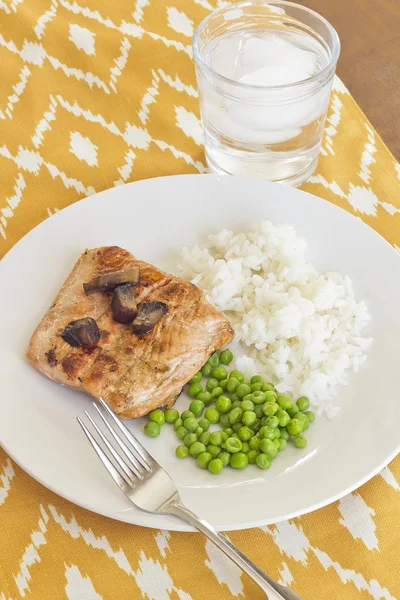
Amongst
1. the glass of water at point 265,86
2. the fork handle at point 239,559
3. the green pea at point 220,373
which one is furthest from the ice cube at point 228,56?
the fork handle at point 239,559

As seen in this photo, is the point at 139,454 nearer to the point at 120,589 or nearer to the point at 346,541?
the point at 120,589

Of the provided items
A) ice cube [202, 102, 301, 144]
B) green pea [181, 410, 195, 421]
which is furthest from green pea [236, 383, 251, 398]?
ice cube [202, 102, 301, 144]

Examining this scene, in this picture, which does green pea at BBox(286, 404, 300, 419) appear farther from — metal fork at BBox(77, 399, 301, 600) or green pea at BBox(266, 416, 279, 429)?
metal fork at BBox(77, 399, 301, 600)

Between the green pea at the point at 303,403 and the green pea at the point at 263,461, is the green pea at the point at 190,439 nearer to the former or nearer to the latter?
the green pea at the point at 263,461

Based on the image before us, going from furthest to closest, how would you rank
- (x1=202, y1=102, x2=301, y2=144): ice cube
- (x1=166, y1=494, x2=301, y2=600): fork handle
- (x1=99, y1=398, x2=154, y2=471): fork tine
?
(x1=202, y1=102, x2=301, y2=144): ice cube → (x1=99, y1=398, x2=154, y2=471): fork tine → (x1=166, y1=494, x2=301, y2=600): fork handle

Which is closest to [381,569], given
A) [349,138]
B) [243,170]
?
[243,170]


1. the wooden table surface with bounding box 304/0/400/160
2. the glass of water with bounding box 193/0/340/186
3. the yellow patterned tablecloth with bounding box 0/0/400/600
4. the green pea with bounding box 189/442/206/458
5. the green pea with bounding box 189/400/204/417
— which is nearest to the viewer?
the yellow patterned tablecloth with bounding box 0/0/400/600

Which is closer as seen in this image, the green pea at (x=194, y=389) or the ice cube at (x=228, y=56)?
the green pea at (x=194, y=389)
